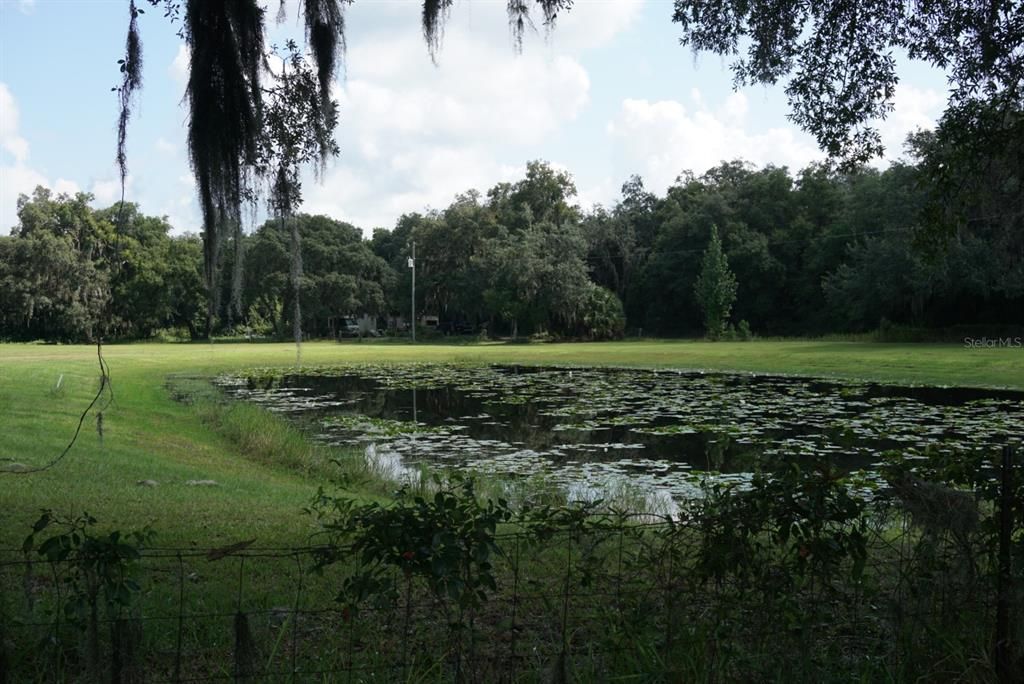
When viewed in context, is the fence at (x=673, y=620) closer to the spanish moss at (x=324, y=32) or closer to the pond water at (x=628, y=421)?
the pond water at (x=628, y=421)

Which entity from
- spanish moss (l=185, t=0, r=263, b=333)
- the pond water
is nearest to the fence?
the pond water

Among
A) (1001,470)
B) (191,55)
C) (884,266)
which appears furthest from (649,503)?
(884,266)

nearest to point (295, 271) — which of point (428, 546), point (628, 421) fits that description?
point (428, 546)

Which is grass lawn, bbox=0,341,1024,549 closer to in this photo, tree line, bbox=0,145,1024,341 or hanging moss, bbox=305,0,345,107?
hanging moss, bbox=305,0,345,107

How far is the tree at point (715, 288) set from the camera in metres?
58.7

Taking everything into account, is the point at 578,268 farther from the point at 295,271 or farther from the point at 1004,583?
the point at 1004,583

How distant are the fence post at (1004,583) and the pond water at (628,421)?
0.64 meters

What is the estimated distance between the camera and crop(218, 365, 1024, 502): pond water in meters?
11.6

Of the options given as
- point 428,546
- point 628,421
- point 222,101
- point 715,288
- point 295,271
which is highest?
point 715,288

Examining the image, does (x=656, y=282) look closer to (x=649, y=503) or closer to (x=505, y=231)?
(x=505, y=231)

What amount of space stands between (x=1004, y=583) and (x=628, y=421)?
1330 centimetres

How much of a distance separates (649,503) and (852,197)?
52425 mm

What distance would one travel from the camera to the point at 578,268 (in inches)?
2452

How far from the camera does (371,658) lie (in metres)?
3.96
